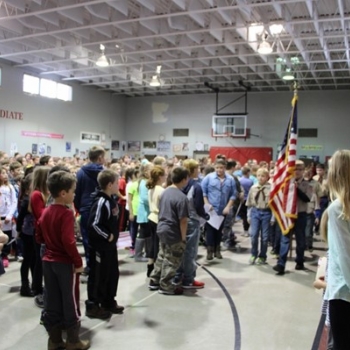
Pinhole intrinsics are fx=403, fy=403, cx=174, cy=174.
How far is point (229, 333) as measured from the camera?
12.5 feet

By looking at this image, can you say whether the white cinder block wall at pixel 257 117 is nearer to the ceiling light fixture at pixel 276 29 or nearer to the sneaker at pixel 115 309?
the ceiling light fixture at pixel 276 29

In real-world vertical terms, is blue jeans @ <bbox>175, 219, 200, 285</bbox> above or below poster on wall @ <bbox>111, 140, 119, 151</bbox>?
below

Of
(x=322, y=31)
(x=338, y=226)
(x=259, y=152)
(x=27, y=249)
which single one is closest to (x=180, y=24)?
(x=322, y=31)

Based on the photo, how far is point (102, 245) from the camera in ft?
13.1

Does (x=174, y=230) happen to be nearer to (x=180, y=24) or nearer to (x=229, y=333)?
(x=229, y=333)

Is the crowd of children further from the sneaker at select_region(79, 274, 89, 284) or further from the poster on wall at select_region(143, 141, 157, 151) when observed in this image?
the poster on wall at select_region(143, 141, 157, 151)

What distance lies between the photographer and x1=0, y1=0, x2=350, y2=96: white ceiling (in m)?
9.73

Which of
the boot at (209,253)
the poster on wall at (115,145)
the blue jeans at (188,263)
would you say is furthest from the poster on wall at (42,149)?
the blue jeans at (188,263)

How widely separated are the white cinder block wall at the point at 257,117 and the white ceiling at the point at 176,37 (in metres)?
1.15

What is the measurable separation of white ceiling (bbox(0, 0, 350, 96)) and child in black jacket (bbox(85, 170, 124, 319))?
6.27 metres

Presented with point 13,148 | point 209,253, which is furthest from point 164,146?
point 209,253

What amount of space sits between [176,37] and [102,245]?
10.0 meters

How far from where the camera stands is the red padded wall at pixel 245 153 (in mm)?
20547

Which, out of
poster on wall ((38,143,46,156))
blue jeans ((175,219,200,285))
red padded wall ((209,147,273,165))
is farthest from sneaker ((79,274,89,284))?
red padded wall ((209,147,273,165))
